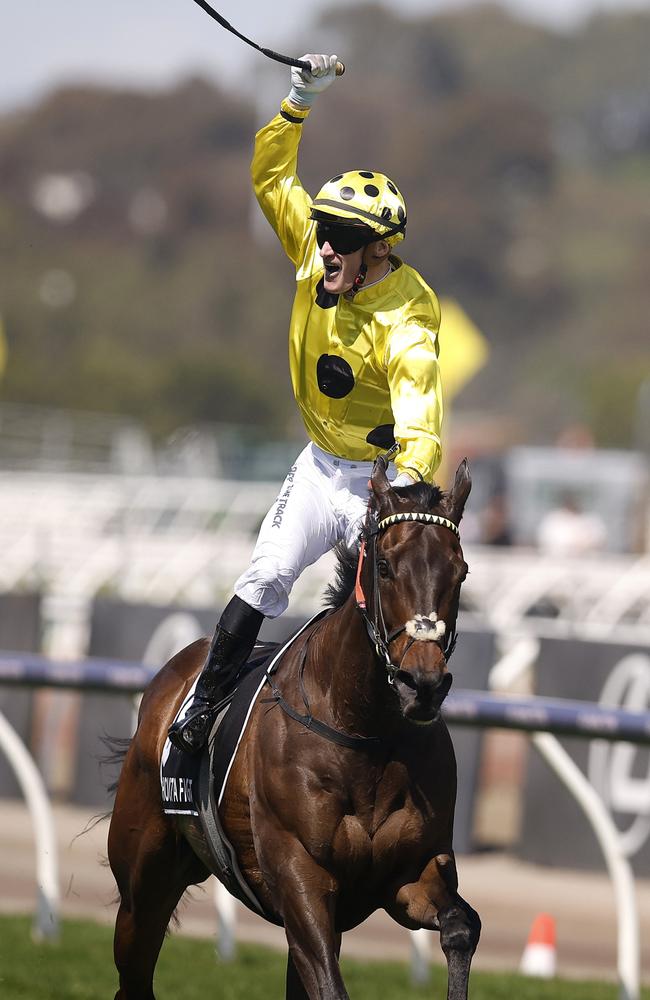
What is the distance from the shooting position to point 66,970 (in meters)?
6.67

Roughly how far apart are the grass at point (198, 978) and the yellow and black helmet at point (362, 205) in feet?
9.90

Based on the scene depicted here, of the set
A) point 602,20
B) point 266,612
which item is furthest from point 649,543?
point 602,20

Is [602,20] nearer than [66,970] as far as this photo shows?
No

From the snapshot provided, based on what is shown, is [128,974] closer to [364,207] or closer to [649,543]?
[364,207]

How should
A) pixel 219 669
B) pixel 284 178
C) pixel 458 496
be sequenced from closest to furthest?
1. pixel 458 496
2. pixel 219 669
3. pixel 284 178

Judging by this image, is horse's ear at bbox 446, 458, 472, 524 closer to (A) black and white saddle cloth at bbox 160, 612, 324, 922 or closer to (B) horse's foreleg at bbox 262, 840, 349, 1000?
(A) black and white saddle cloth at bbox 160, 612, 324, 922

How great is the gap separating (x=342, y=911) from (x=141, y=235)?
90.8 metres

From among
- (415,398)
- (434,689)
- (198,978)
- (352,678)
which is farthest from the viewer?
(198,978)

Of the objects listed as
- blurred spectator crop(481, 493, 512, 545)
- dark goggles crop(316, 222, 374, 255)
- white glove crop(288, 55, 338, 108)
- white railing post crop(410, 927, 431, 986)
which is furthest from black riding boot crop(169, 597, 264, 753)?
blurred spectator crop(481, 493, 512, 545)

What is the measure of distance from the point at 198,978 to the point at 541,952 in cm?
151

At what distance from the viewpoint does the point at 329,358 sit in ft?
16.4

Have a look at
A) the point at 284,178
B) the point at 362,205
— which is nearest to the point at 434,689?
the point at 362,205

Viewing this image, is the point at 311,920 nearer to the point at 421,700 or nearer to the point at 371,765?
the point at 371,765

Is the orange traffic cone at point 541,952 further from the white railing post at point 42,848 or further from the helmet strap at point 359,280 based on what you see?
the helmet strap at point 359,280
